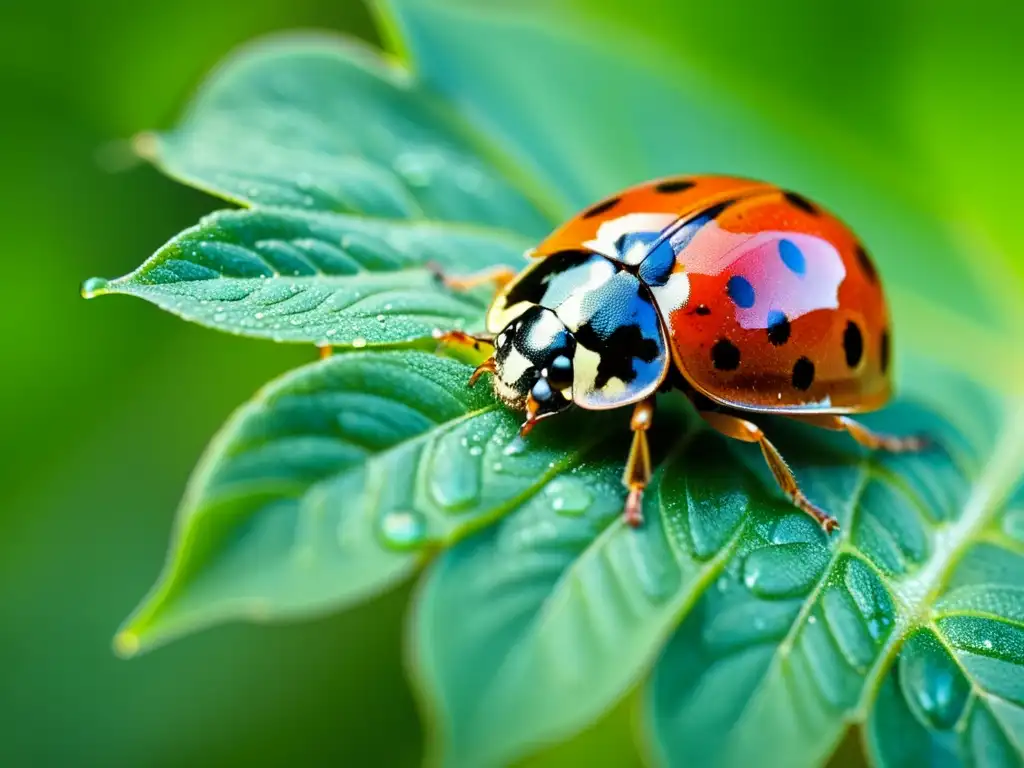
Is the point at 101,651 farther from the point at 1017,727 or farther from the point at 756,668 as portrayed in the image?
the point at 1017,727

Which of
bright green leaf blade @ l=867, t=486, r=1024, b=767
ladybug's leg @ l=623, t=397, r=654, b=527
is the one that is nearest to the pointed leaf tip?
ladybug's leg @ l=623, t=397, r=654, b=527

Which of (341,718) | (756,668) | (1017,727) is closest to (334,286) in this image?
(756,668)

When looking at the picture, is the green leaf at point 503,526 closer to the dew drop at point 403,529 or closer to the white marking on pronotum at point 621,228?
the dew drop at point 403,529

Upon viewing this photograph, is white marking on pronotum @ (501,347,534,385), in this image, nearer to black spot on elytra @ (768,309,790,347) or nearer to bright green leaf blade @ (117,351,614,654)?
bright green leaf blade @ (117,351,614,654)

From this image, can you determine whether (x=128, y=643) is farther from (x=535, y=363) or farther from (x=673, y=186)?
(x=673, y=186)

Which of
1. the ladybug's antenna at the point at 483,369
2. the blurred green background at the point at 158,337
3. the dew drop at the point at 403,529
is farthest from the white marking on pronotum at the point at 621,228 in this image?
the blurred green background at the point at 158,337
